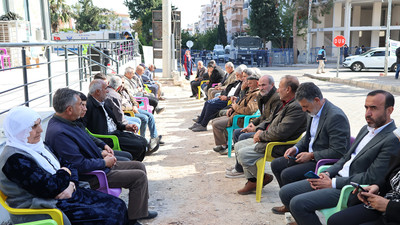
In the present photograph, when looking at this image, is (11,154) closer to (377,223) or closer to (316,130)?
(377,223)

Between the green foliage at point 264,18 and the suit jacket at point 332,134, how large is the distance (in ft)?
140

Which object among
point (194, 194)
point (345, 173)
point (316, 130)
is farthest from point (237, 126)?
point (345, 173)

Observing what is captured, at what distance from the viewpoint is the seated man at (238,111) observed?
6305 millimetres

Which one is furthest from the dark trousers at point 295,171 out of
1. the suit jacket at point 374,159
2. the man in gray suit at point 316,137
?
the suit jacket at point 374,159

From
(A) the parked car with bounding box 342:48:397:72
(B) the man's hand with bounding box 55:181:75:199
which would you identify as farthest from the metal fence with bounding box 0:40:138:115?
(A) the parked car with bounding box 342:48:397:72

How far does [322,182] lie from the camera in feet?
10.7

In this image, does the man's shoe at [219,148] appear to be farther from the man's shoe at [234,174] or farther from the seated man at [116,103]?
the man's shoe at [234,174]

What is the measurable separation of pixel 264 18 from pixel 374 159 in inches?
1721

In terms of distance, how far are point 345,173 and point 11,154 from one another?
262 centimetres

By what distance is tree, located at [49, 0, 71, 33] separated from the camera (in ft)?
185

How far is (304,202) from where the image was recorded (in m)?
3.12

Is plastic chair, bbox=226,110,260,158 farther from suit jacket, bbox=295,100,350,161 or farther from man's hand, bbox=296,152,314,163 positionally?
suit jacket, bbox=295,100,350,161

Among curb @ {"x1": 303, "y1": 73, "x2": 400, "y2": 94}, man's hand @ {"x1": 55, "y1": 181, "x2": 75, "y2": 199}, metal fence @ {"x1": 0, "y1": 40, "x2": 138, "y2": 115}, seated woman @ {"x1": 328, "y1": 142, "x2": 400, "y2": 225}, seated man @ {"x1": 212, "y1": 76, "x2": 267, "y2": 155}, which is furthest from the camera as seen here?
curb @ {"x1": 303, "y1": 73, "x2": 400, "y2": 94}

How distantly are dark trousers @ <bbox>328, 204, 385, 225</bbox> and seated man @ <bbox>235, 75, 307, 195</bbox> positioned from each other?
5.63 feet
